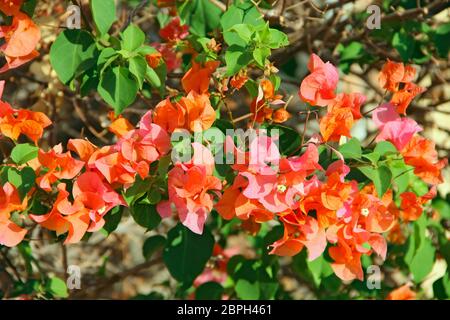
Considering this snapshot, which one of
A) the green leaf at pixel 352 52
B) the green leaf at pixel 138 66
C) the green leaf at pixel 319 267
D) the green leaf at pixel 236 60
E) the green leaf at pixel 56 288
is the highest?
the green leaf at pixel 236 60

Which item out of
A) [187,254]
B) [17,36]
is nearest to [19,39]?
[17,36]

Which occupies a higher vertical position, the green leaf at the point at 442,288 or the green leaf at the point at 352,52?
the green leaf at the point at 352,52

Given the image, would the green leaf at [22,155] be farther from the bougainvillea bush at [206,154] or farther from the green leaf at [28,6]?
the green leaf at [28,6]

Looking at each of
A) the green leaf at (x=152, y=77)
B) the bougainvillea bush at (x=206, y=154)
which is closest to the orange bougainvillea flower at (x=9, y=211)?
the bougainvillea bush at (x=206, y=154)

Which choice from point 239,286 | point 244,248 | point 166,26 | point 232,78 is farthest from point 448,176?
point 232,78

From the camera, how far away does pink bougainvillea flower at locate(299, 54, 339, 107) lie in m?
1.41

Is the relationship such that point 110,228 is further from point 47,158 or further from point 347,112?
point 347,112

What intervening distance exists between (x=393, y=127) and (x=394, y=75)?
12 centimetres

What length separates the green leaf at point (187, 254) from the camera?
5.59ft

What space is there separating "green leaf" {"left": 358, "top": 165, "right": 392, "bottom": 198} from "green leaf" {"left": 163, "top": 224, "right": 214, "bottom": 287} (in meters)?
0.45

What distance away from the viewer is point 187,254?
1715 mm

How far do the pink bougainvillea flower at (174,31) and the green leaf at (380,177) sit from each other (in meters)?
0.63

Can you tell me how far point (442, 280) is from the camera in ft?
6.27
